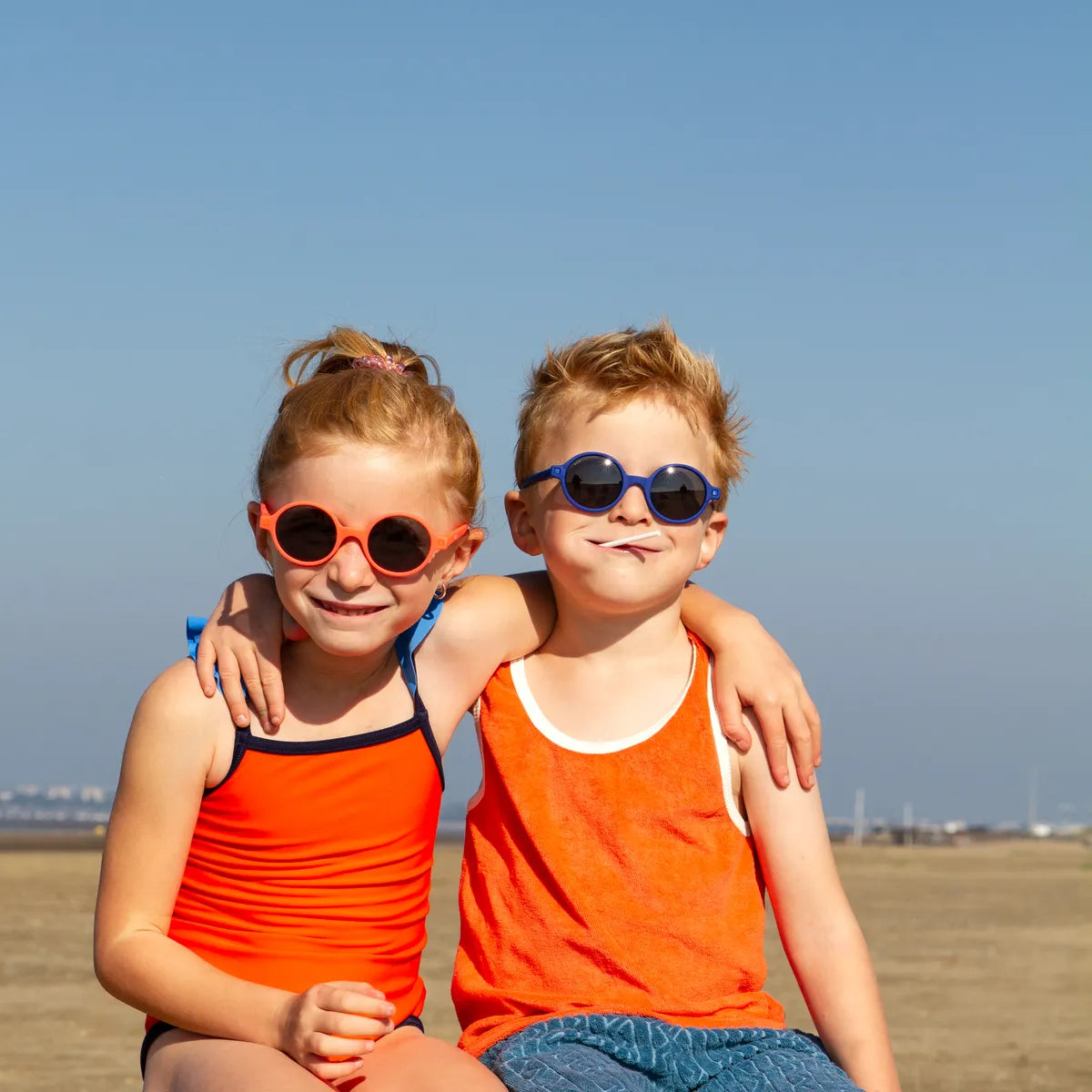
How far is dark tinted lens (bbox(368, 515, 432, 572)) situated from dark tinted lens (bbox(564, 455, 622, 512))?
0.43 metres

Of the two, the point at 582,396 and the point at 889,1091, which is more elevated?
the point at 582,396

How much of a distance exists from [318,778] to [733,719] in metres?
1.02

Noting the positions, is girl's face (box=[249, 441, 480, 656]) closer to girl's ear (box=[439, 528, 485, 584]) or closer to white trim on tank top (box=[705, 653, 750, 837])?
girl's ear (box=[439, 528, 485, 584])

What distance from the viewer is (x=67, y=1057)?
825 cm

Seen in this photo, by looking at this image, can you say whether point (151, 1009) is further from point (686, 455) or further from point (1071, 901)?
point (1071, 901)

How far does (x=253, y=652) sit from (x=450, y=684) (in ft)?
1.67

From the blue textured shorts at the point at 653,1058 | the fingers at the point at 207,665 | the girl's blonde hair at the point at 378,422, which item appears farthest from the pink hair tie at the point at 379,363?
the blue textured shorts at the point at 653,1058

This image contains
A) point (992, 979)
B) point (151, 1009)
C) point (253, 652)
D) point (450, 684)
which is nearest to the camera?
point (151, 1009)

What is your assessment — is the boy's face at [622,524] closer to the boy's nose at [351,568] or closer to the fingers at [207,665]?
the boy's nose at [351,568]

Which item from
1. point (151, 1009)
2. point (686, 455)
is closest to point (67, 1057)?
point (151, 1009)

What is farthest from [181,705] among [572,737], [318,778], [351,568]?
[572,737]

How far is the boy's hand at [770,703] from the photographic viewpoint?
370 cm

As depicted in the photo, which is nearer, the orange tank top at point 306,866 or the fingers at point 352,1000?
the fingers at point 352,1000

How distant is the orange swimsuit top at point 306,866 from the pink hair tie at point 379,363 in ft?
2.93
